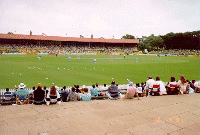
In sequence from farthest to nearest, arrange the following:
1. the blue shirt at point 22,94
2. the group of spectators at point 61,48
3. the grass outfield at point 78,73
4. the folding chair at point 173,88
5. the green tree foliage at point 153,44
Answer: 1. the green tree foliage at point 153,44
2. the group of spectators at point 61,48
3. the grass outfield at point 78,73
4. the folding chair at point 173,88
5. the blue shirt at point 22,94

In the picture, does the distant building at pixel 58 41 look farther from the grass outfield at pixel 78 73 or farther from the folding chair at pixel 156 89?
the folding chair at pixel 156 89

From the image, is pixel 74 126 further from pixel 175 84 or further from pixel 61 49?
pixel 61 49

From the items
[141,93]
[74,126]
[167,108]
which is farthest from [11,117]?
[141,93]

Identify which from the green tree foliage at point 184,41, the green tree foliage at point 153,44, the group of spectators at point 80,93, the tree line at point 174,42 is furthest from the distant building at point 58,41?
the group of spectators at point 80,93

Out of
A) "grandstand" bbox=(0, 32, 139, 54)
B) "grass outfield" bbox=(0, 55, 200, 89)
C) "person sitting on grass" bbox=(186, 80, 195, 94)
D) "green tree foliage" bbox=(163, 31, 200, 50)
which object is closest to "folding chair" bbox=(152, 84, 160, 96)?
"person sitting on grass" bbox=(186, 80, 195, 94)

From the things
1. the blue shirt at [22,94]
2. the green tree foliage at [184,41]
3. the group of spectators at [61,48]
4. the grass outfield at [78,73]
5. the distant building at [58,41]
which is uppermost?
the green tree foliage at [184,41]

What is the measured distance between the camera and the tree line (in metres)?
97.2

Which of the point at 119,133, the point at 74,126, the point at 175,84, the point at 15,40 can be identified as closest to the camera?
the point at 119,133

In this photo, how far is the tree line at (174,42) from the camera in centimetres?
9716

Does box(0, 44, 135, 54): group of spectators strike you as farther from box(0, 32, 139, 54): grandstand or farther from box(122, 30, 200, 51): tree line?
box(122, 30, 200, 51): tree line

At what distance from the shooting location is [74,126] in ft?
16.3

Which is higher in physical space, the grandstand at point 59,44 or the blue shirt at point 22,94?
the grandstand at point 59,44

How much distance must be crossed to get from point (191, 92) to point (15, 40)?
221 feet

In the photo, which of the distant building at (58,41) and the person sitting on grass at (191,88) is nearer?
the person sitting on grass at (191,88)
